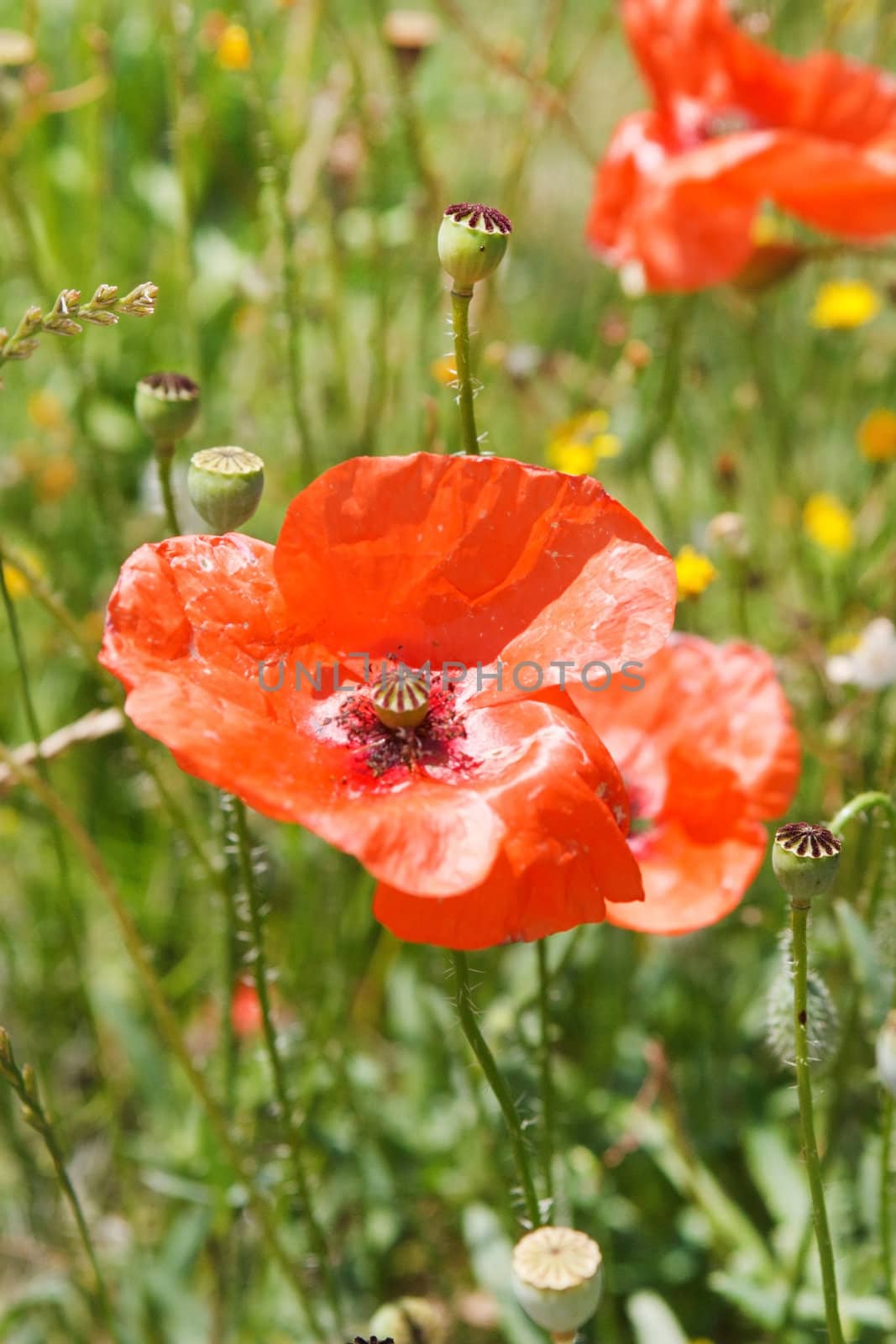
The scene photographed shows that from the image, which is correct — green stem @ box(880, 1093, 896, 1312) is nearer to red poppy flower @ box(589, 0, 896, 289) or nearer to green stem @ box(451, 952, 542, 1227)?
green stem @ box(451, 952, 542, 1227)

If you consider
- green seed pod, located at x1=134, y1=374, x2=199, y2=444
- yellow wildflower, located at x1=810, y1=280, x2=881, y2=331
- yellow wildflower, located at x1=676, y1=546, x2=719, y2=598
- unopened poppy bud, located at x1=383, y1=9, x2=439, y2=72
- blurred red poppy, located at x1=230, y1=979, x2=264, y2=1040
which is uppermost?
unopened poppy bud, located at x1=383, y1=9, x2=439, y2=72

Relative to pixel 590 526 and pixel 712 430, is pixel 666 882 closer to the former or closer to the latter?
pixel 590 526

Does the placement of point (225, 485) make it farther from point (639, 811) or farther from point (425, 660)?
point (639, 811)

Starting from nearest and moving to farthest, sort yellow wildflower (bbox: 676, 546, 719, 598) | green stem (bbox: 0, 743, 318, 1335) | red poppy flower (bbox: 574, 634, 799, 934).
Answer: green stem (bbox: 0, 743, 318, 1335), red poppy flower (bbox: 574, 634, 799, 934), yellow wildflower (bbox: 676, 546, 719, 598)

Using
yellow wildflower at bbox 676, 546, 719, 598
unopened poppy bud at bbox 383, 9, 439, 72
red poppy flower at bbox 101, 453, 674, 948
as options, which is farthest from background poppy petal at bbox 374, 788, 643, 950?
unopened poppy bud at bbox 383, 9, 439, 72

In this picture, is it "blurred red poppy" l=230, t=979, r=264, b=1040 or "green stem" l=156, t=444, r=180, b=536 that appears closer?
"green stem" l=156, t=444, r=180, b=536

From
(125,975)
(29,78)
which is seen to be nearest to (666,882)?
(125,975)

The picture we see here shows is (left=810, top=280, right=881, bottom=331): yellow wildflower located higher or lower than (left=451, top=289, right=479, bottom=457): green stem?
lower
